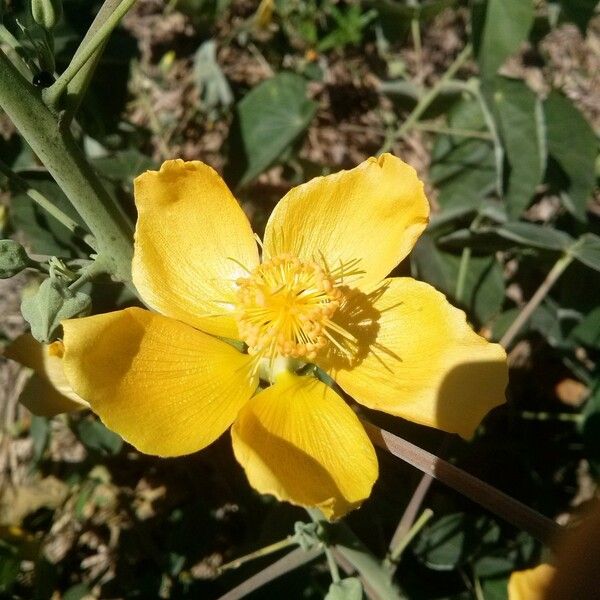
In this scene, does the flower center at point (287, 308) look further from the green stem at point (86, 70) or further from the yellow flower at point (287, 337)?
the green stem at point (86, 70)

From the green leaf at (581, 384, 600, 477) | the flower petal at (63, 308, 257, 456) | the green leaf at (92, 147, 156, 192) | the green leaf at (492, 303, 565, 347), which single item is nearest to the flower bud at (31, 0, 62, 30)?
the flower petal at (63, 308, 257, 456)

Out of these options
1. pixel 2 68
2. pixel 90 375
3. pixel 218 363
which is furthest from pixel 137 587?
pixel 2 68

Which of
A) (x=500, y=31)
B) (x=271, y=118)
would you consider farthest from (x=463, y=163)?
(x=271, y=118)

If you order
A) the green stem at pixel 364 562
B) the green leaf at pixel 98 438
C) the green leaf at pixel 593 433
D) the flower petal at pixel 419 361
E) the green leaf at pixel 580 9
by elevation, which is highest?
the green leaf at pixel 580 9

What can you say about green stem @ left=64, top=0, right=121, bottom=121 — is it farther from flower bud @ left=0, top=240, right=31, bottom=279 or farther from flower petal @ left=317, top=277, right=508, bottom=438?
flower petal @ left=317, top=277, right=508, bottom=438

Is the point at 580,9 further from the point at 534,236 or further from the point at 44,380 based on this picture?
the point at 44,380

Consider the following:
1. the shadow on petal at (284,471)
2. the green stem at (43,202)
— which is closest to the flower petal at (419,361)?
the shadow on petal at (284,471)
